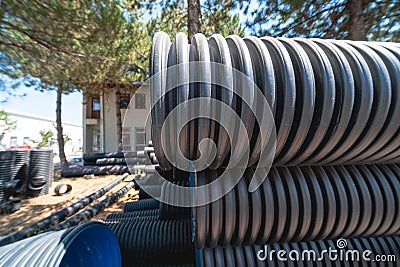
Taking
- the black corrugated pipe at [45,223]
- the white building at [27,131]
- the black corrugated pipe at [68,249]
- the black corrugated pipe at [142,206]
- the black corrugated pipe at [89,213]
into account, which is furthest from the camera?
the white building at [27,131]

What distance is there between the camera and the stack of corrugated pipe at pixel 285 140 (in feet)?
2.37

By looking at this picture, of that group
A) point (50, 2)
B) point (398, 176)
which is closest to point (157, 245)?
point (398, 176)

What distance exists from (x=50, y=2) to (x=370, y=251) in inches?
203

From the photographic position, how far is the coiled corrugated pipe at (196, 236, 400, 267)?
3.03 ft

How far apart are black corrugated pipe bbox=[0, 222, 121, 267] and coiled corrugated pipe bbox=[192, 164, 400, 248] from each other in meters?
0.58

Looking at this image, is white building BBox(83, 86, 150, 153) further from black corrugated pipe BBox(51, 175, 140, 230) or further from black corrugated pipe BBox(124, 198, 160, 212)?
black corrugated pipe BBox(124, 198, 160, 212)

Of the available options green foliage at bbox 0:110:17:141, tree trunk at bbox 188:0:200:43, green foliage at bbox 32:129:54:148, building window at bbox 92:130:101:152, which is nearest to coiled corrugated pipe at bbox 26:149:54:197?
tree trunk at bbox 188:0:200:43

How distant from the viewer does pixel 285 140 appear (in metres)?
0.77

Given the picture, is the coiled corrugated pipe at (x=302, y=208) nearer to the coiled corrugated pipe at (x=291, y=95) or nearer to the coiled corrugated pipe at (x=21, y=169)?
the coiled corrugated pipe at (x=291, y=95)

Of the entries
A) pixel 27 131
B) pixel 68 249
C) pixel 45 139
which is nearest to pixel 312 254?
pixel 68 249

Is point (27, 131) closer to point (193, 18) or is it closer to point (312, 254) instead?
point (193, 18)

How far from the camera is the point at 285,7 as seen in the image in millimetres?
3752

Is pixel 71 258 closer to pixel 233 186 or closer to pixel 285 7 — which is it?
pixel 233 186

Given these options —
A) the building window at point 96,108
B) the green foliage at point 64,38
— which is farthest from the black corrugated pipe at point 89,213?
the building window at point 96,108
